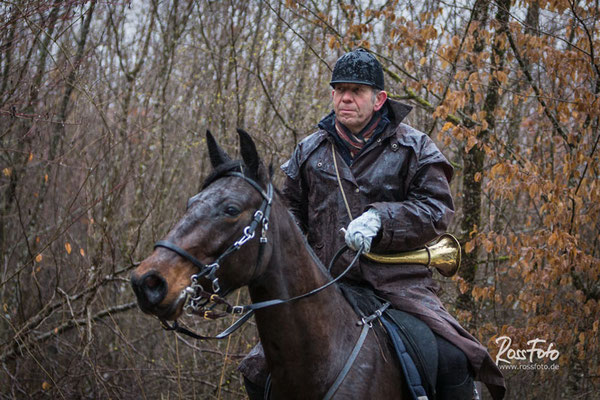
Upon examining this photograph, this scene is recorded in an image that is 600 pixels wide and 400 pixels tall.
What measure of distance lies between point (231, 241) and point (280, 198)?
1.58 ft

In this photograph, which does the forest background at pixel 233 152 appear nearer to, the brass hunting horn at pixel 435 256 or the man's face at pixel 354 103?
the brass hunting horn at pixel 435 256

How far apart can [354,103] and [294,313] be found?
4.60 ft

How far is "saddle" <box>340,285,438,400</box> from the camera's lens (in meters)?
3.15

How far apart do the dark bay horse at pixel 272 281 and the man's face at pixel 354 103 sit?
3.04ft

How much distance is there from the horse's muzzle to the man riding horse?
1.13 metres

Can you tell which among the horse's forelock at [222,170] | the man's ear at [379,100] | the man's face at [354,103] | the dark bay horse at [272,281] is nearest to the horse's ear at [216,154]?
the dark bay horse at [272,281]

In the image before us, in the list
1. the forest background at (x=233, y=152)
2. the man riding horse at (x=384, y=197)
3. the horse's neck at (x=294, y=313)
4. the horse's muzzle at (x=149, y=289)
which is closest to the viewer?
the horse's muzzle at (x=149, y=289)

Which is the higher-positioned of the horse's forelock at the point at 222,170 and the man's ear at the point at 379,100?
the man's ear at the point at 379,100

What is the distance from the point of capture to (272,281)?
2895 mm

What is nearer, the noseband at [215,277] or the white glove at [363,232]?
the noseband at [215,277]

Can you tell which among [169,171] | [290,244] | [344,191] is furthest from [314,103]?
[290,244]

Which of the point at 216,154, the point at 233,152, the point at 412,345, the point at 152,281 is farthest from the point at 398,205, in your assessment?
the point at 233,152

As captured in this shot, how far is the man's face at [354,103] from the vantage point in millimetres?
3684

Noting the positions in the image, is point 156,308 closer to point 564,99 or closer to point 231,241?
point 231,241
